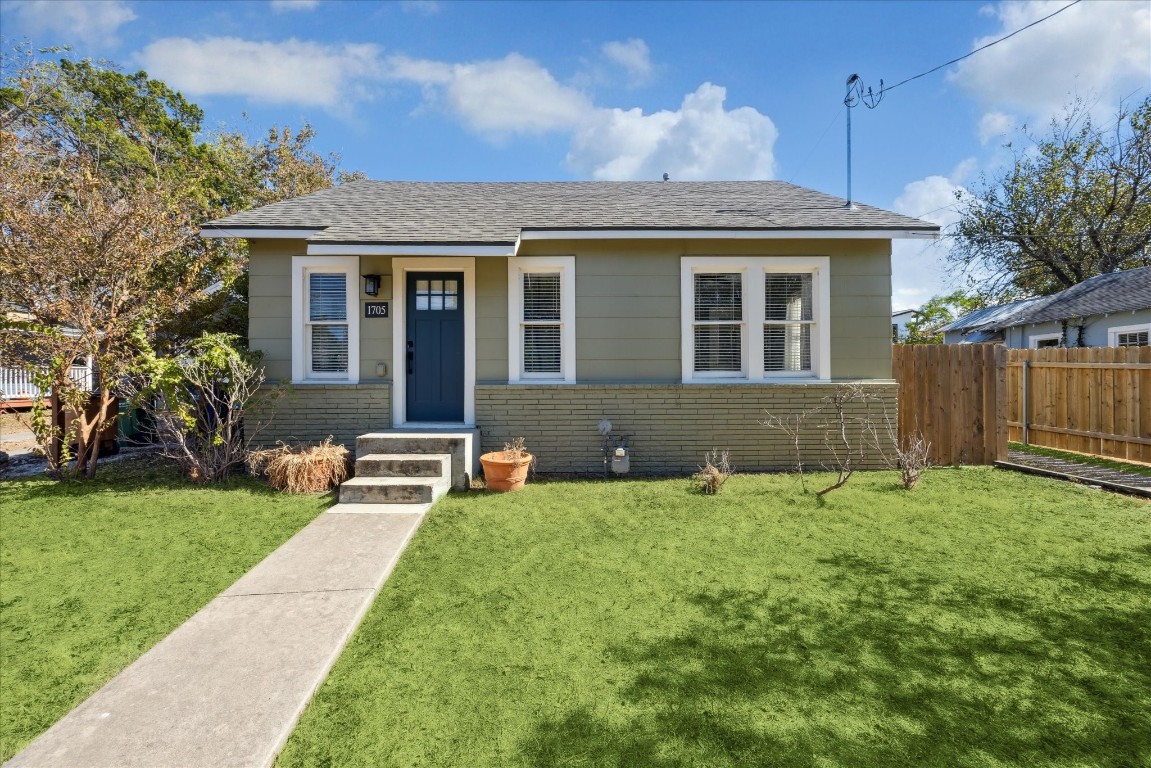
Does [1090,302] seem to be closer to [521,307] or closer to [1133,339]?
[1133,339]

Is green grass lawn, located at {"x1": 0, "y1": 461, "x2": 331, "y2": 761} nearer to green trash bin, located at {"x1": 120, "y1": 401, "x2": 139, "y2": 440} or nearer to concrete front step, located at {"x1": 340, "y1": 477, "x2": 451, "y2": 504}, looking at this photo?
concrete front step, located at {"x1": 340, "y1": 477, "x2": 451, "y2": 504}

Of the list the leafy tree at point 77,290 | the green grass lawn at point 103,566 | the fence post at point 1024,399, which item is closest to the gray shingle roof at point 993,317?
the fence post at point 1024,399

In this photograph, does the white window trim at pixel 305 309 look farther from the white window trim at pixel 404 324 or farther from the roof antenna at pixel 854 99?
the roof antenna at pixel 854 99

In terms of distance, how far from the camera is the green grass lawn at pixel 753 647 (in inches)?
80.9

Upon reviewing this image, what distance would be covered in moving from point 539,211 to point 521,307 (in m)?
1.73

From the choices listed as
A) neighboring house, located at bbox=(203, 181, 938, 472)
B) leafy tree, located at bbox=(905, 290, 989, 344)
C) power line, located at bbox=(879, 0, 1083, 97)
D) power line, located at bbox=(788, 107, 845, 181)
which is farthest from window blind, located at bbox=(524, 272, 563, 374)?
leafy tree, located at bbox=(905, 290, 989, 344)

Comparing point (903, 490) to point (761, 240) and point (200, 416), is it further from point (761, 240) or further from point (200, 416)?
point (200, 416)

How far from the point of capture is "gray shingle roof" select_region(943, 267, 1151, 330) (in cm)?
1149

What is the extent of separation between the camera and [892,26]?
8.40m

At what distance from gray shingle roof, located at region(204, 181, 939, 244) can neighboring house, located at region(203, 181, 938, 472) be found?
81 millimetres

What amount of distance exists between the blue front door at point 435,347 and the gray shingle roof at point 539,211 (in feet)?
2.69

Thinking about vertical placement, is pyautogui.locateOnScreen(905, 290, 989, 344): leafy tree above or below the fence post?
above

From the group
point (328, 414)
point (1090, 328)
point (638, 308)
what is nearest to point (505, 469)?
point (328, 414)

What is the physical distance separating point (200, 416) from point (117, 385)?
3.42 feet
